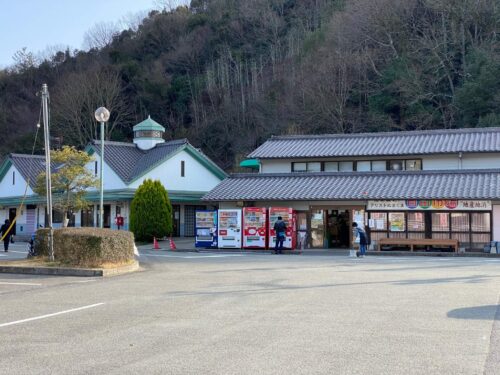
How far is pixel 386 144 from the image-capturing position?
3634cm

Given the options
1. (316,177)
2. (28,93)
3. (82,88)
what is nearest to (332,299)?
(316,177)

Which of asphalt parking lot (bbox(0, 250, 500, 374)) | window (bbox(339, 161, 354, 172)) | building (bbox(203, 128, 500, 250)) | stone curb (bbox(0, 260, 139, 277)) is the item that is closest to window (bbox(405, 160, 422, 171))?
building (bbox(203, 128, 500, 250))

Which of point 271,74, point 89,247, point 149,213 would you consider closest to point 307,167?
point 149,213

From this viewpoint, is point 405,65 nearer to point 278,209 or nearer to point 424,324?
point 278,209

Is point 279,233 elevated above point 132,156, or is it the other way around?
point 132,156

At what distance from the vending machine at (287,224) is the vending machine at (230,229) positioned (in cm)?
162

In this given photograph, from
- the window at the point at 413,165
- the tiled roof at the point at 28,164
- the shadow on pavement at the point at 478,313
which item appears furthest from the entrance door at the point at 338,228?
the tiled roof at the point at 28,164

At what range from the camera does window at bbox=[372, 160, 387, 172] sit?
35594 mm

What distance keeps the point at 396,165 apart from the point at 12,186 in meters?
29.9

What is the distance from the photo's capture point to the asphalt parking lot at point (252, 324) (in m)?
7.00

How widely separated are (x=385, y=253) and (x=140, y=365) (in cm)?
2180

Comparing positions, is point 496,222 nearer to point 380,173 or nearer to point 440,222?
point 440,222

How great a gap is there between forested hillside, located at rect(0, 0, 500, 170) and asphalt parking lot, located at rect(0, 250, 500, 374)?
3330 cm

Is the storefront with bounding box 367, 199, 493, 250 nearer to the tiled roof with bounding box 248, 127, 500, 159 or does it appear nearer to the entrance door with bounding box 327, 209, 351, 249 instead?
the entrance door with bounding box 327, 209, 351, 249
